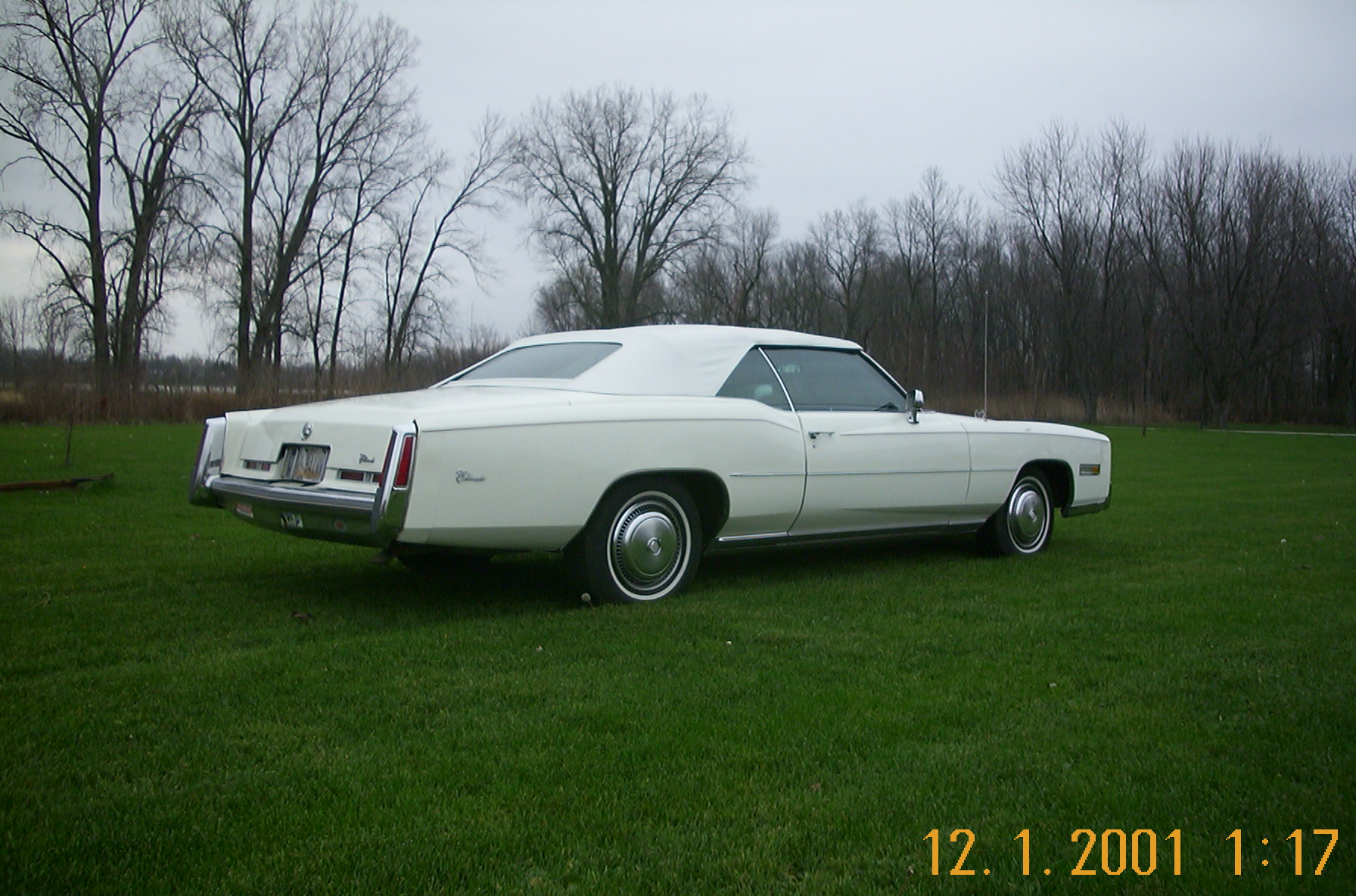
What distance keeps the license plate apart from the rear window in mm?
1270

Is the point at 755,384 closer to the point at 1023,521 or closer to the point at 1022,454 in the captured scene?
the point at 1022,454

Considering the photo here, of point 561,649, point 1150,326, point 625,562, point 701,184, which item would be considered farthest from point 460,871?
point 1150,326

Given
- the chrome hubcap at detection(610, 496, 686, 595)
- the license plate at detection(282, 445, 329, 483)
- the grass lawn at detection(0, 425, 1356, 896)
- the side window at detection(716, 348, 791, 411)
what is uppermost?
the side window at detection(716, 348, 791, 411)

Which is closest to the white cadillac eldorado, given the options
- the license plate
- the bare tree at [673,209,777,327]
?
the license plate

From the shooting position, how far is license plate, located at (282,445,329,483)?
15.9 ft

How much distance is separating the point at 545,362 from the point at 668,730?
2.96 m

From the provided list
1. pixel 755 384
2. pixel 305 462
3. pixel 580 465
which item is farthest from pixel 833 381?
pixel 305 462

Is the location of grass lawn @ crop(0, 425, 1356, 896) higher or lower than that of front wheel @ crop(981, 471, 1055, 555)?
lower

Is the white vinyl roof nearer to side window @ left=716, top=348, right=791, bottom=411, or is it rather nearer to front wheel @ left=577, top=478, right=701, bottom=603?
side window @ left=716, top=348, right=791, bottom=411

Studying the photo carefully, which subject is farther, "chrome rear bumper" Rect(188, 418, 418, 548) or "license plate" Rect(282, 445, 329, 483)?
"license plate" Rect(282, 445, 329, 483)

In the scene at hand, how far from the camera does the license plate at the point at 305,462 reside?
191 inches

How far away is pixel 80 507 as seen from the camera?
877 cm

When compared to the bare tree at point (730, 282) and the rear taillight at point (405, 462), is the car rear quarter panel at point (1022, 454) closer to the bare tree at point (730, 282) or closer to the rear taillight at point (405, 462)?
the rear taillight at point (405, 462)

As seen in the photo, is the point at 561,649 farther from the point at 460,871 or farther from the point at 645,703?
the point at 460,871
